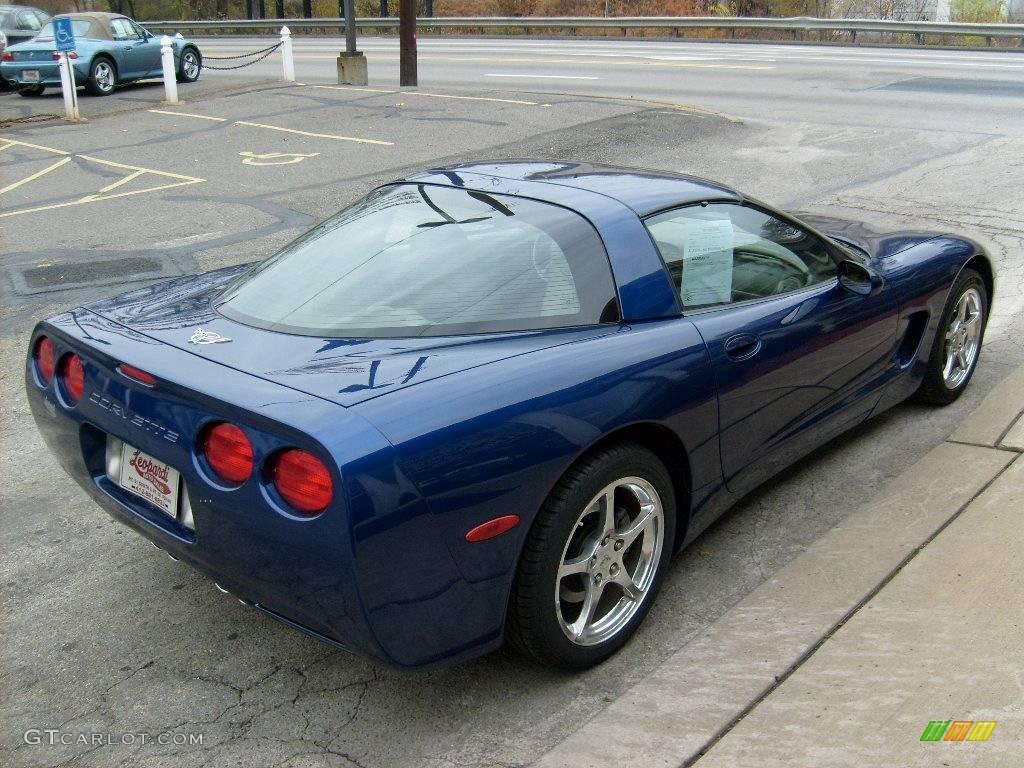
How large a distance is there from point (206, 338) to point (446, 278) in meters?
0.76

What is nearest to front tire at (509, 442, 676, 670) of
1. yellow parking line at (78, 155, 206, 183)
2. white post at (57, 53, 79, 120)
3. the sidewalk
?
the sidewalk

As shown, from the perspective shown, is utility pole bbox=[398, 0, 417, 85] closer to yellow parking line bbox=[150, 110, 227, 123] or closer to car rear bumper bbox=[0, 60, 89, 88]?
yellow parking line bbox=[150, 110, 227, 123]

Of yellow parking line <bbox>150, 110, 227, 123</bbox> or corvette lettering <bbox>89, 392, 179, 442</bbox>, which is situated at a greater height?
yellow parking line <bbox>150, 110, 227, 123</bbox>

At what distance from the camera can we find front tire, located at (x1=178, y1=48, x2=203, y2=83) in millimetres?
21328

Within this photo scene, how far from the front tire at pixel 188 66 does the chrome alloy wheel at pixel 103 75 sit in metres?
1.87

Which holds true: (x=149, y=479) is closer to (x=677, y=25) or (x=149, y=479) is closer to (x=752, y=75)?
(x=752, y=75)

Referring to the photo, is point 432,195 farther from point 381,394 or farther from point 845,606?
point 845,606

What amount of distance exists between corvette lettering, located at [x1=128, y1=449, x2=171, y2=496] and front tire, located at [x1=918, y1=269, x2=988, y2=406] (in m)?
3.50

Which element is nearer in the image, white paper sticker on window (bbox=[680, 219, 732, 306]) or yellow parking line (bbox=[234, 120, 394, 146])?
white paper sticker on window (bbox=[680, 219, 732, 306])

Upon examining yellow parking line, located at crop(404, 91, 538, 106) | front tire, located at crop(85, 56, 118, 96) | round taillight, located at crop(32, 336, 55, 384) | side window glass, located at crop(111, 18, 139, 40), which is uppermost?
side window glass, located at crop(111, 18, 139, 40)

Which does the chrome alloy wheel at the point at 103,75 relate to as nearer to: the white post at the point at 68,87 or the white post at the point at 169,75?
the white post at the point at 169,75

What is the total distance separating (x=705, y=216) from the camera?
3.86m

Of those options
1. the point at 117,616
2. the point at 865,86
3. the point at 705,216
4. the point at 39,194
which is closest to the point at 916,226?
the point at 705,216

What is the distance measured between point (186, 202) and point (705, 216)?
766 cm
